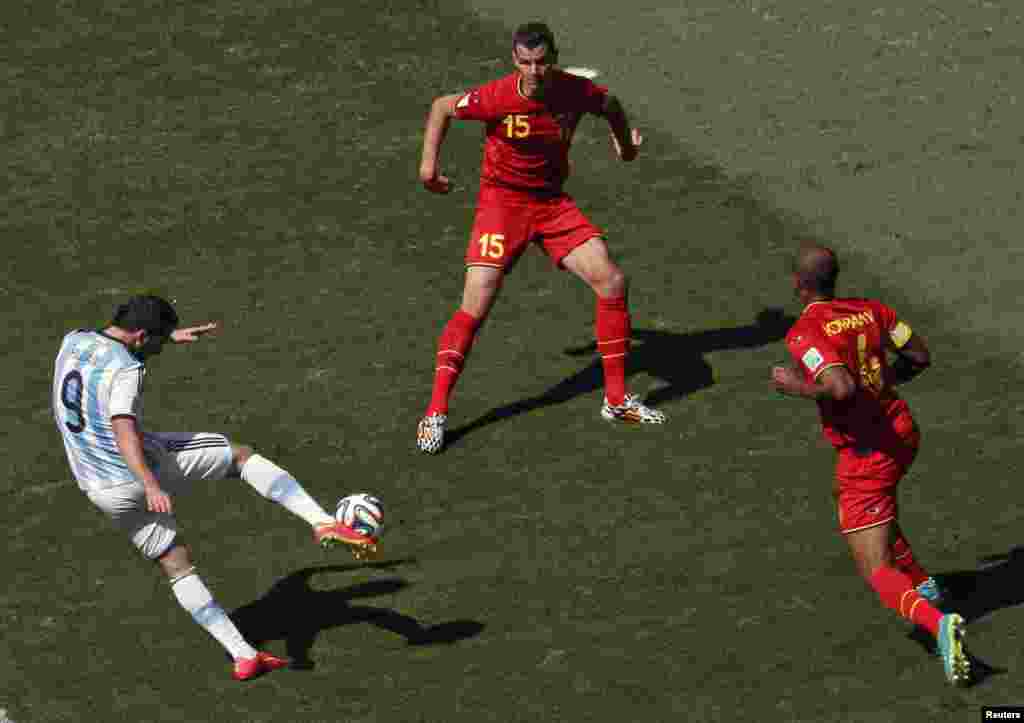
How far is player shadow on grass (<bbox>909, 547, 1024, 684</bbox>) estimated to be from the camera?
12.4 meters

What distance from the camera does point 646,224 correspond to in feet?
61.9

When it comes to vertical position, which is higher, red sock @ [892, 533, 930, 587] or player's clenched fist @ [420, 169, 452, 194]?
player's clenched fist @ [420, 169, 452, 194]

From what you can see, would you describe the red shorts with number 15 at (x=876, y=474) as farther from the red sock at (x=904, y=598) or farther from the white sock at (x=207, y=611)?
the white sock at (x=207, y=611)

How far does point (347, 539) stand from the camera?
1211 cm

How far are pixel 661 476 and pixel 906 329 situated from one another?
10.3 feet

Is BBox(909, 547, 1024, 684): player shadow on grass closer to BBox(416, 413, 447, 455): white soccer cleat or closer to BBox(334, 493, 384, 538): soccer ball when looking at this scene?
BBox(334, 493, 384, 538): soccer ball

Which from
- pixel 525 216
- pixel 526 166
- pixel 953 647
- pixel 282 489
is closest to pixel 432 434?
pixel 525 216

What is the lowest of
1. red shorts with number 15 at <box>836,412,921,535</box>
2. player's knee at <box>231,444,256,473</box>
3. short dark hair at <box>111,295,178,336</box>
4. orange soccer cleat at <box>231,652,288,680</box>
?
orange soccer cleat at <box>231,652,288,680</box>

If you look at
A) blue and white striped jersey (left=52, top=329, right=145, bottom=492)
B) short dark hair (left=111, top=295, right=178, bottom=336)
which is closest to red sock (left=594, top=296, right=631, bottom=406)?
short dark hair (left=111, top=295, right=178, bottom=336)

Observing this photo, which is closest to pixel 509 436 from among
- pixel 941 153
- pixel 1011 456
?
pixel 1011 456

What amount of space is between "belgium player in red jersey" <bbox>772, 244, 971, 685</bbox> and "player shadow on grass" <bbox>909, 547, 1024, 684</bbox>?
1.91 feet

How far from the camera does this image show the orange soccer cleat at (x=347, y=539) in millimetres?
12125

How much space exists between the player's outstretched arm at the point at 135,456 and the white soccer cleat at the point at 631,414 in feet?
14.9

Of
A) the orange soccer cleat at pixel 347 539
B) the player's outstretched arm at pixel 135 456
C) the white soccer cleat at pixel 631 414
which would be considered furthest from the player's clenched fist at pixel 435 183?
the player's outstretched arm at pixel 135 456
